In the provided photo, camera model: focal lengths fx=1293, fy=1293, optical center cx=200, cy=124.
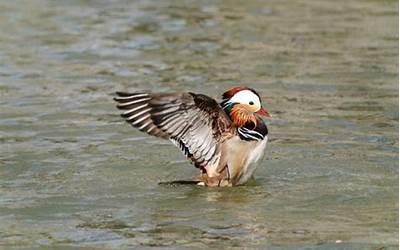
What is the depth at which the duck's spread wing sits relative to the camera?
9750 millimetres

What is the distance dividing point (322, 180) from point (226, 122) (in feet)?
3.63

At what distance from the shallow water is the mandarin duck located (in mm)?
208

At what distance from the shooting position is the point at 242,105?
10.2 m

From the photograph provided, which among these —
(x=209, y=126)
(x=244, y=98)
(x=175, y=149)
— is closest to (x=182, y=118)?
(x=209, y=126)

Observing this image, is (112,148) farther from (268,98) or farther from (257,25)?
(257,25)

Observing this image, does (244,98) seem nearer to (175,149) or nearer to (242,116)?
(242,116)

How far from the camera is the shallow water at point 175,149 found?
9.16 meters

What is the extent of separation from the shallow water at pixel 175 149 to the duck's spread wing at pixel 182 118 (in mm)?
420

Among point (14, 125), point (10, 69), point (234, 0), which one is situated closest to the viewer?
point (14, 125)

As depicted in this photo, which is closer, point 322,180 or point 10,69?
point 322,180

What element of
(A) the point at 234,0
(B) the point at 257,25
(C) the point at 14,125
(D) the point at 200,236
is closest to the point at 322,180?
(D) the point at 200,236

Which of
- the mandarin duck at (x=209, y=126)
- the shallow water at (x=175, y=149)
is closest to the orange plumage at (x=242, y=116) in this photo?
the mandarin duck at (x=209, y=126)

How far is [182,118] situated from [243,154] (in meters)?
0.61

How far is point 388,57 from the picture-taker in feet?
54.2
